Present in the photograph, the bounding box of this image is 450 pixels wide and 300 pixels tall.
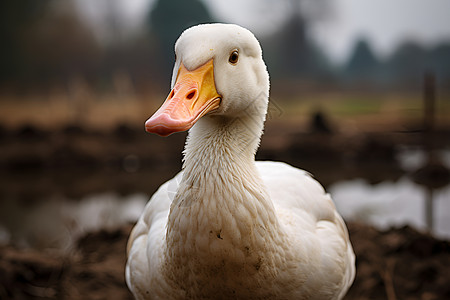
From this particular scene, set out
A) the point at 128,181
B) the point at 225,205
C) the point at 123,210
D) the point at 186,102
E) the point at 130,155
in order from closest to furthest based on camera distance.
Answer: the point at 186,102 < the point at 225,205 < the point at 123,210 < the point at 128,181 < the point at 130,155

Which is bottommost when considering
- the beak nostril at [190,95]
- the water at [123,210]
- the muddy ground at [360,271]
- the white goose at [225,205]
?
the water at [123,210]

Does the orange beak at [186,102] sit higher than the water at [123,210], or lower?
higher

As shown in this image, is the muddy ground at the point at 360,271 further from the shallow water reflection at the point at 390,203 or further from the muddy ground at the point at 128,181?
the shallow water reflection at the point at 390,203

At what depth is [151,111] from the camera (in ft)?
17.4

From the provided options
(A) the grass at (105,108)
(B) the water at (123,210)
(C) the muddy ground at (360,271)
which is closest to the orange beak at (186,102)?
(C) the muddy ground at (360,271)

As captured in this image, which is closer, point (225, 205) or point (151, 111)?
point (225, 205)

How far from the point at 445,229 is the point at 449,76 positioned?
196cm

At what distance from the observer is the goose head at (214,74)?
0.86 m

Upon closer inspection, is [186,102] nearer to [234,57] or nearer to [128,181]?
[234,57]

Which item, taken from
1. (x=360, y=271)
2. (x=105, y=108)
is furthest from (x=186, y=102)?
(x=105, y=108)

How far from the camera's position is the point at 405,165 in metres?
4.28

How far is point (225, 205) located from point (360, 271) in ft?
4.71

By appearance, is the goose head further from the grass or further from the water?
the grass

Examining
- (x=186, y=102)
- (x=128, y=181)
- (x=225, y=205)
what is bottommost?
(x=128, y=181)
